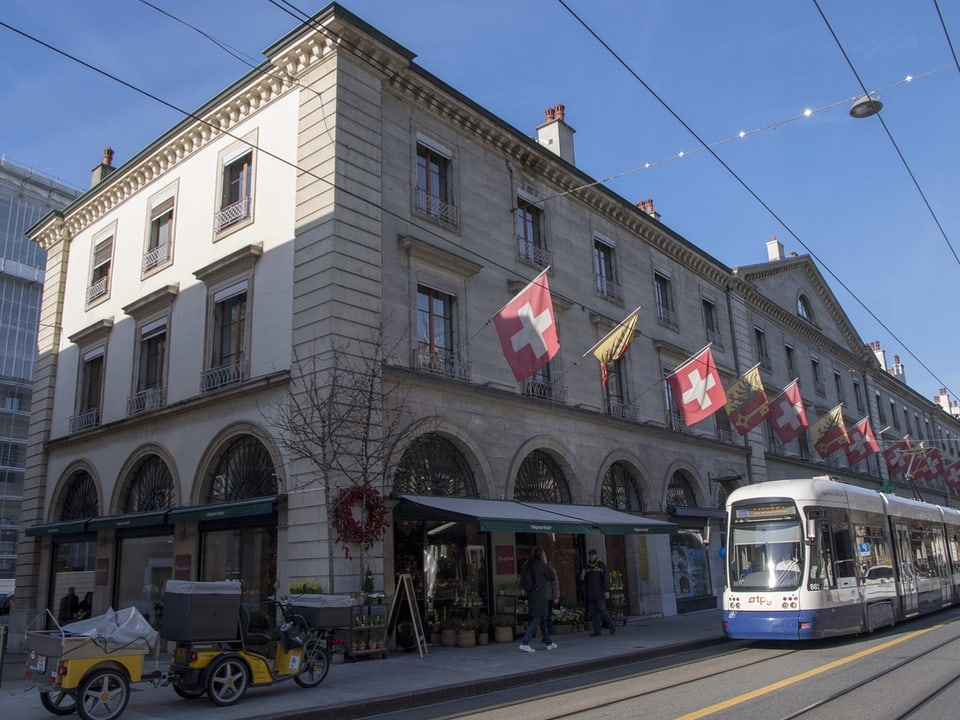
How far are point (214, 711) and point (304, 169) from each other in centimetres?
1014

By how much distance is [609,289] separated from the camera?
2297 centimetres

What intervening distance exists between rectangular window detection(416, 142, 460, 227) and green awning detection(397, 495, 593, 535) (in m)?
6.28

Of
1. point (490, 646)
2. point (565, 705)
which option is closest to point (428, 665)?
point (490, 646)

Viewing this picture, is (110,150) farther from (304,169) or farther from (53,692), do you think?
(53,692)

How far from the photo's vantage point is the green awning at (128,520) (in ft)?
55.1

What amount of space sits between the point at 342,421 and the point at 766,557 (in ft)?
26.0

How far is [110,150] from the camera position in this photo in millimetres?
24750

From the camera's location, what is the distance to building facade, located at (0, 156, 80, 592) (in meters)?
50.1

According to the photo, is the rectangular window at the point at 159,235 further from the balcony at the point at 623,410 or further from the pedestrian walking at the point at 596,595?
the pedestrian walking at the point at 596,595

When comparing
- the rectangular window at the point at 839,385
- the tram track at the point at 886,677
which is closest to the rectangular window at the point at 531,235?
the tram track at the point at 886,677

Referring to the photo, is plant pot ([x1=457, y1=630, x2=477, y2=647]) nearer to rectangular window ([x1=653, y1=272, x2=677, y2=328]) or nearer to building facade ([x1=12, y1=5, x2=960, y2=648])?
building facade ([x1=12, y1=5, x2=960, y2=648])

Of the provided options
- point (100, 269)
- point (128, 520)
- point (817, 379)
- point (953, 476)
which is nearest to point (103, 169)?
point (100, 269)

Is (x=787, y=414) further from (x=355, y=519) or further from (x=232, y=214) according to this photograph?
(x=232, y=214)

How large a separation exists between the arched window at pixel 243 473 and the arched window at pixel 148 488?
5.94ft
